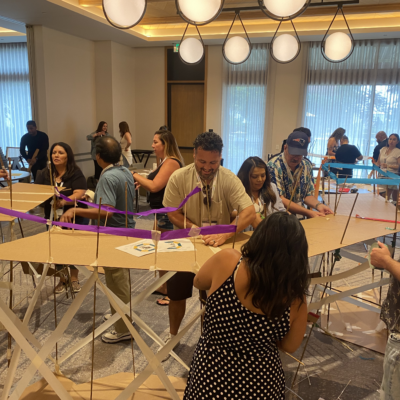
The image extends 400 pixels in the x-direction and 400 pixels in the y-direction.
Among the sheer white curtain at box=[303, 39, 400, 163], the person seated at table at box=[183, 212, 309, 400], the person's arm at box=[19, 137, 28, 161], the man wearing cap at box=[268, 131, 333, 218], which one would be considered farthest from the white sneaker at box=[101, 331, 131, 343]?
the sheer white curtain at box=[303, 39, 400, 163]

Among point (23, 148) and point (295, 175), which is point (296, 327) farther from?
point (23, 148)

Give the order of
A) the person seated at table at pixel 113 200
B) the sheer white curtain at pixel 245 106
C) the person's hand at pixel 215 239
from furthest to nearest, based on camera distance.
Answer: the sheer white curtain at pixel 245 106
the person seated at table at pixel 113 200
the person's hand at pixel 215 239

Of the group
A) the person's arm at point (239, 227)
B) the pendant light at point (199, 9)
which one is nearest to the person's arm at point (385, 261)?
the person's arm at point (239, 227)

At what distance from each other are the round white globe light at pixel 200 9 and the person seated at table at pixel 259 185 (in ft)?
2.81

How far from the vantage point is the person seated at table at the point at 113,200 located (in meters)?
2.25

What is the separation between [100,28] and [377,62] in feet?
16.2

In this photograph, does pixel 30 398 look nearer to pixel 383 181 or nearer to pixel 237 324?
pixel 237 324

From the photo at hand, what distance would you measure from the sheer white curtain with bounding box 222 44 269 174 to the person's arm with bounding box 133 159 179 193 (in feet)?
16.5

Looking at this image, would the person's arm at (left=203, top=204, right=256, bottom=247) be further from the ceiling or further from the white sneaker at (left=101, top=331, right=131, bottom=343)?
the ceiling

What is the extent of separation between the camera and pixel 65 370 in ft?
7.03

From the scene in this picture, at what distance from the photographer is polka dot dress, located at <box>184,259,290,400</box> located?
1163 mm

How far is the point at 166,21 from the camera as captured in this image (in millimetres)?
6348

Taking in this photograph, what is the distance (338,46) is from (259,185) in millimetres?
1400

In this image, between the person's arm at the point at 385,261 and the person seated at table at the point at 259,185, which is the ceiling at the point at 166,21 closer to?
the person seated at table at the point at 259,185
